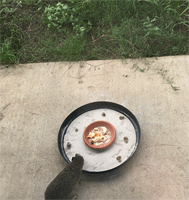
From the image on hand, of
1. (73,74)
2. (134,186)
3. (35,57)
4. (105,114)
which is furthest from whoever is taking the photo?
(35,57)

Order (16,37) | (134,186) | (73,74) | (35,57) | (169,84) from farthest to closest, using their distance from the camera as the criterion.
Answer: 1. (16,37)
2. (35,57)
3. (73,74)
4. (169,84)
5. (134,186)

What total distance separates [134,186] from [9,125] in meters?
1.63

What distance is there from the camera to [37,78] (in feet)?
10.9

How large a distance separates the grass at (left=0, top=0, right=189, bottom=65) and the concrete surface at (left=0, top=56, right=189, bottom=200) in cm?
23

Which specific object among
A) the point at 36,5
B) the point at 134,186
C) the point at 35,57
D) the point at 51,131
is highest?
the point at 36,5

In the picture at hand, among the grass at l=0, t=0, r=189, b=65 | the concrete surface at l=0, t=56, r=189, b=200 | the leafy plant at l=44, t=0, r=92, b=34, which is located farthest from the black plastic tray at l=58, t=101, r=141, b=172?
the leafy plant at l=44, t=0, r=92, b=34

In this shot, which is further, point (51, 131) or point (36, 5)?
point (36, 5)

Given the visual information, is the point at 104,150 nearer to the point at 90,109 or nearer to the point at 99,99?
the point at 90,109

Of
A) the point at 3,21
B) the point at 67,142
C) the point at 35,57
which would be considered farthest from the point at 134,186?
the point at 3,21

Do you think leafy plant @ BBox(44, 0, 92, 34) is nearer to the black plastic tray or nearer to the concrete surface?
the concrete surface

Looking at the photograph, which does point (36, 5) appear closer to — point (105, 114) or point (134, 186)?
point (105, 114)

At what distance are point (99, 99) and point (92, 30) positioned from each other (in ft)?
4.79

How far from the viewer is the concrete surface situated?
229 centimetres

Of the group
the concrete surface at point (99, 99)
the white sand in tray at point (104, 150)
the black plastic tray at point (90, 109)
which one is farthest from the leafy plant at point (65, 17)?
the white sand in tray at point (104, 150)
